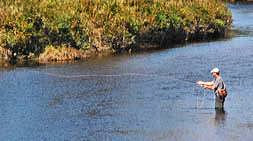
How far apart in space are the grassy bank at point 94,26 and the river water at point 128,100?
2.60 m

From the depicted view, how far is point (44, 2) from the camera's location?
43.9m

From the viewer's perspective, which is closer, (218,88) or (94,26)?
(218,88)

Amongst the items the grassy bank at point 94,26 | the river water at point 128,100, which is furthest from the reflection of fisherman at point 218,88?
the grassy bank at point 94,26

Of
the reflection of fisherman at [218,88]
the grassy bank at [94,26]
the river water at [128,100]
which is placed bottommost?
the river water at [128,100]

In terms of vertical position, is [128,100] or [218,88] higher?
[218,88]

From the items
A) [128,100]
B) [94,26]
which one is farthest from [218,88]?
[94,26]

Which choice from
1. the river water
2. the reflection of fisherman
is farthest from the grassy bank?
the reflection of fisherman

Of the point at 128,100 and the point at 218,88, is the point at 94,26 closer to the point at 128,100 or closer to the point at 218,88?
the point at 128,100

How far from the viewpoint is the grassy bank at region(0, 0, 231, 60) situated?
129ft

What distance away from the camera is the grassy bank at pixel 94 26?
129 feet

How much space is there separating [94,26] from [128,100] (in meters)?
15.9

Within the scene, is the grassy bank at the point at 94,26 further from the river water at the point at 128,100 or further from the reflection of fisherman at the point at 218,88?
the reflection of fisherman at the point at 218,88

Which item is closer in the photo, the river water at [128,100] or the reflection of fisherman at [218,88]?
the river water at [128,100]

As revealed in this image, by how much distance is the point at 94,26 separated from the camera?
139ft
